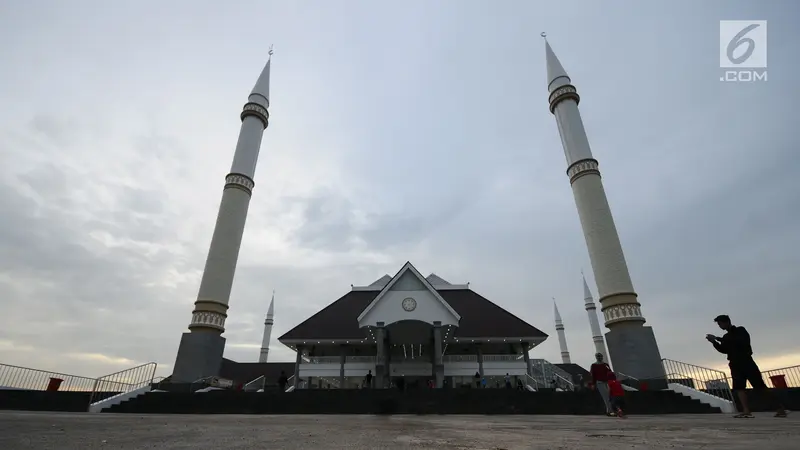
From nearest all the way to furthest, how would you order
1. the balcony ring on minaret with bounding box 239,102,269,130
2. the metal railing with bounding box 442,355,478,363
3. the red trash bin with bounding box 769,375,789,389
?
the red trash bin with bounding box 769,375,789,389 < the metal railing with bounding box 442,355,478,363 < the balcony ring on minaret with bounding box 239,102,269,130

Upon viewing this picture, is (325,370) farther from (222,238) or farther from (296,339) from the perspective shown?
(222,238)

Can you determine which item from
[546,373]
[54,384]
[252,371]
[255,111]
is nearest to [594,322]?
[546,373]

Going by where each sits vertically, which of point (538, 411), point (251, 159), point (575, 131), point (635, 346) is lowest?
point (538, 411)

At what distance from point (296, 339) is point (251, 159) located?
13299 millimetres

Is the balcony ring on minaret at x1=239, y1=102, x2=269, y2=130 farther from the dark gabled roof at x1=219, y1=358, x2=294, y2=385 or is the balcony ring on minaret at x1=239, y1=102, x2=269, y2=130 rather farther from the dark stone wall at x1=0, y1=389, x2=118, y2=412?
the dark gabled roof at x1=219, y1=358, x2=294, y2=385

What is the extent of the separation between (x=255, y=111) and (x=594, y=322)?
149 feet

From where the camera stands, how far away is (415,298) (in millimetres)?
23812

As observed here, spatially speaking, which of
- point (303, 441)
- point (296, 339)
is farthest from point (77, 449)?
point (296, 339)

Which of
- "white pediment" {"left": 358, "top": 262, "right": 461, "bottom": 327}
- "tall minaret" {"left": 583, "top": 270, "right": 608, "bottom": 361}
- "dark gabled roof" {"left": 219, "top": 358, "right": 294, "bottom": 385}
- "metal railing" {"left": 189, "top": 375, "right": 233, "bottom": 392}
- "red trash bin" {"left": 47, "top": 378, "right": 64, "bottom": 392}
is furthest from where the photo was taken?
"tall minaret" {"left": 583, "top": 270, "right": 608, "bottom": 361}

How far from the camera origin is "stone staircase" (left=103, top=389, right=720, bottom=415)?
14383 millimetres

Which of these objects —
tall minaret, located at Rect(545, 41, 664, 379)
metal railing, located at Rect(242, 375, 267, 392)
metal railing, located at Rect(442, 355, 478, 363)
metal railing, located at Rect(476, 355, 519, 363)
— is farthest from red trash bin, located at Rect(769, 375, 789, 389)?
metal railing, located at Rect(242, 375, 267, 392)

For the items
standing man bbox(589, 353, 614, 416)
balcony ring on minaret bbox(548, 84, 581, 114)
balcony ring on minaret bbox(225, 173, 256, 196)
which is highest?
balcony ring on minaret bbox(548, 84, 581, 114)

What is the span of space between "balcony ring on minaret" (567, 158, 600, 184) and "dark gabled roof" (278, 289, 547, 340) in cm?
1121

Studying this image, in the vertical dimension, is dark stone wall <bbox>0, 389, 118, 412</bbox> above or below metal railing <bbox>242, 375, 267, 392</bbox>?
below
